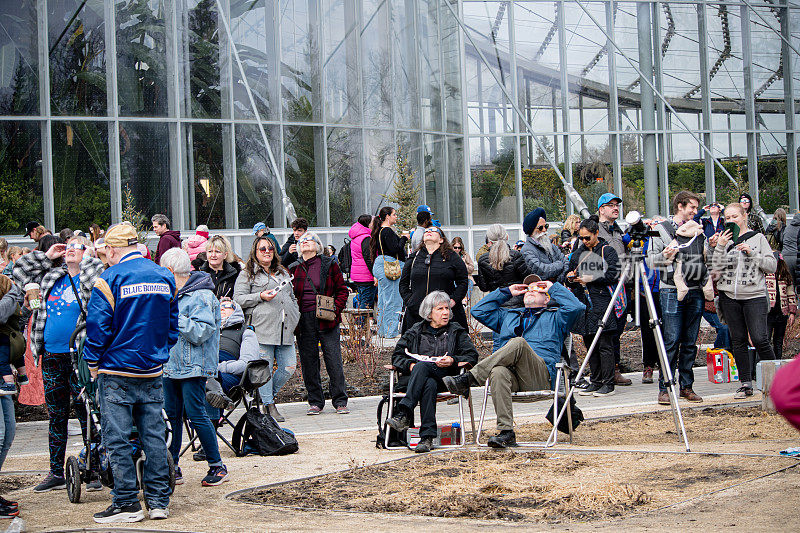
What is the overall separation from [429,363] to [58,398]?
3.17 meters

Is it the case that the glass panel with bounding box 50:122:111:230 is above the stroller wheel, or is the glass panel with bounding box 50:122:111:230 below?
above

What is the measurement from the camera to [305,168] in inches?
878

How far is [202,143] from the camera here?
2133 centimetres

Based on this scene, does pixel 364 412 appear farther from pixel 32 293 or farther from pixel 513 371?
pixel 32 293

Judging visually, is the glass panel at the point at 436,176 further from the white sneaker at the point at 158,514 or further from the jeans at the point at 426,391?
the white sneaker at the point at 158,514

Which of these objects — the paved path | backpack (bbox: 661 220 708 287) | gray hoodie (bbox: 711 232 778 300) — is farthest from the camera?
gray hoodie (bbox: 711 232 778 300)

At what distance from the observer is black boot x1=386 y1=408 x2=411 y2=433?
333 inches

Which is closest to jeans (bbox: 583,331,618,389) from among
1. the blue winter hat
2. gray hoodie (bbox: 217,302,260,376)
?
the blue winter hat

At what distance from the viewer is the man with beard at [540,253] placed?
1077 cm

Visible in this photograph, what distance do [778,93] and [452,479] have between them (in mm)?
24392

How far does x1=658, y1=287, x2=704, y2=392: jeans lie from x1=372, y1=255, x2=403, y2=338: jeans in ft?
18.4

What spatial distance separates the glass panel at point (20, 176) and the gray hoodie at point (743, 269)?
14431 millimetres

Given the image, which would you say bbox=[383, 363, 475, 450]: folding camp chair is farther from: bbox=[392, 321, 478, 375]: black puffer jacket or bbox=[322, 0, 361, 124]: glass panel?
bbox=[322, 0, 361, 124]: glass panel

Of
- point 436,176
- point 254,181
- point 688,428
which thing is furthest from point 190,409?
point 436,176
